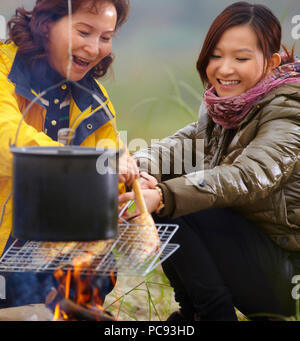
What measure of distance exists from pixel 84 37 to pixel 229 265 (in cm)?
122

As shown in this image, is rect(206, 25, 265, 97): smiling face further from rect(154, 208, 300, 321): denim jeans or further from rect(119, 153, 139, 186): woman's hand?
rect(119, 153, 139, 186): woman's hand

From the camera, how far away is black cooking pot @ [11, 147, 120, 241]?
1.72m

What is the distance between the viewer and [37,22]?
8.79ft

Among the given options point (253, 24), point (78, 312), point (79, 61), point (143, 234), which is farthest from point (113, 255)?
point (253, 24)

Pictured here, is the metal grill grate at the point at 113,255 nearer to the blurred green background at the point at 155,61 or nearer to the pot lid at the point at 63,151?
the pot lid at the point at 63,151

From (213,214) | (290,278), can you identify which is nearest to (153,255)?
(213,214)

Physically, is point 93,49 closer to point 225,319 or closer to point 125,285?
point 225,319

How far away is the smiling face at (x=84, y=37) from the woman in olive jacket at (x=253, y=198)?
18.2 inches

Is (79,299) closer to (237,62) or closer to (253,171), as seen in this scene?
(253,171)

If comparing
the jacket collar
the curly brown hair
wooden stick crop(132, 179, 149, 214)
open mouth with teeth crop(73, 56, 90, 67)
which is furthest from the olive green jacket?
the curly brown hair

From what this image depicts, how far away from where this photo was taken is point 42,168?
172cm

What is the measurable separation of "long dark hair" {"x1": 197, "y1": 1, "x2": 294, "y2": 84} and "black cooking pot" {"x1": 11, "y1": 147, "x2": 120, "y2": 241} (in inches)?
40.2

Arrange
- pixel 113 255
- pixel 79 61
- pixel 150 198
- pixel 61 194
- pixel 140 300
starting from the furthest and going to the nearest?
pixel 140 300 → pixel 79 61 → pixel 150 198 → pixel 113 255 → pixel 61 194

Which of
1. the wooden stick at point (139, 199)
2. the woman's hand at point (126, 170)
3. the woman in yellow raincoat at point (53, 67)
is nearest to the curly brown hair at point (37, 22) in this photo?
the woman in yellow raincoat at point (53, 67)
